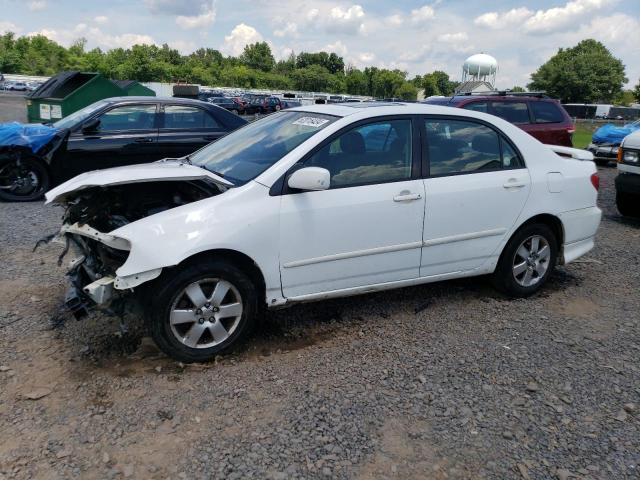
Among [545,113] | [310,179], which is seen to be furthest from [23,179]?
[545,113]

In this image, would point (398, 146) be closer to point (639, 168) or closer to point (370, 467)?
point (370, 467)

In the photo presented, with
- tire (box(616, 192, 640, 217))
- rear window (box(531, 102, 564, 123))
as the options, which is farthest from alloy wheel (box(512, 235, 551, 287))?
rear window (box(531, 102, 564, 123))

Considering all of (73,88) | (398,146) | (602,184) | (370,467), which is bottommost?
(370,467)

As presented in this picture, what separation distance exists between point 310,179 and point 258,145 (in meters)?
0.86

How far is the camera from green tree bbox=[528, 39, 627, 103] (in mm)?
79812

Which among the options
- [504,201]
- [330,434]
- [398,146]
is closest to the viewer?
[330,434]

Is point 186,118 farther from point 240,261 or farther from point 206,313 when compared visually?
point 206,313

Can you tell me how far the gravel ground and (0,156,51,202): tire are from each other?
3945mm

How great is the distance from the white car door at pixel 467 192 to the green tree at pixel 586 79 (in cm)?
8341

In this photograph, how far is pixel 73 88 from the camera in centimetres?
1262

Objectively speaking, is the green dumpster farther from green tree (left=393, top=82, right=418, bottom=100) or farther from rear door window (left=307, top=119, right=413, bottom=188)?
green tree (left=393, top=82, right=418, bottom=100)

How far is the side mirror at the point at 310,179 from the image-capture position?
3.58 meters

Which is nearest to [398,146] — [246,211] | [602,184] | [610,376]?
[246,211]

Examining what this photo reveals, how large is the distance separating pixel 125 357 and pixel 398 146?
248cm
